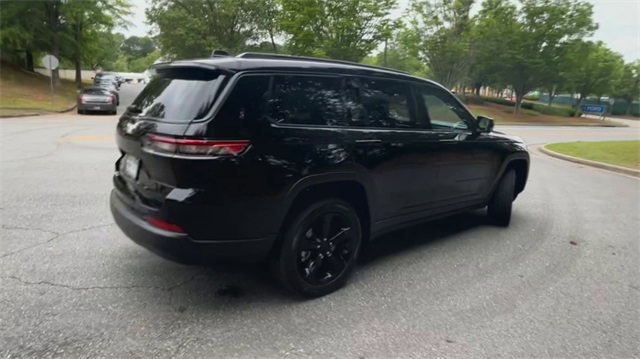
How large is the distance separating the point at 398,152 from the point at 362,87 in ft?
2.11

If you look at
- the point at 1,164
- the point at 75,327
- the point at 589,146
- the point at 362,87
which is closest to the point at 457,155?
the point at 362,87

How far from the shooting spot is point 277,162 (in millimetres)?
2908

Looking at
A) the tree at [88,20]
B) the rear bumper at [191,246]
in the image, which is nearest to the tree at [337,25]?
the tree at [88,20]

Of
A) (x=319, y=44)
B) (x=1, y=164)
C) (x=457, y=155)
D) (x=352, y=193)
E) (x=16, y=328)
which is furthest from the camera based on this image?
(x=319, y=44)

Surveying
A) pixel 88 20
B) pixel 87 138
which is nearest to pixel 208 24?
pixel 88 20

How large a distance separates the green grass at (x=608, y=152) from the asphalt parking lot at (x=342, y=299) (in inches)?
290

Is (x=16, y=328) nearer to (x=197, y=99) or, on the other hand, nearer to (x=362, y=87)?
(x=197, y=99)

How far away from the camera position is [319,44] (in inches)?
1023

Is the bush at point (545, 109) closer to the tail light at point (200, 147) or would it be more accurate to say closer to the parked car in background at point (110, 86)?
the parked car in background at point (110, 86)

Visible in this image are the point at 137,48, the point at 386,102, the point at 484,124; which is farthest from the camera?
the point at 137,48

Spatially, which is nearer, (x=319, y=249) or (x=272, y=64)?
(x=272, y=64)

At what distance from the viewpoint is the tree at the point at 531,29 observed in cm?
3094

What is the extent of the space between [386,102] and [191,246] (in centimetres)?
206

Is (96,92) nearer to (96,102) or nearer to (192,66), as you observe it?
(96,102)
